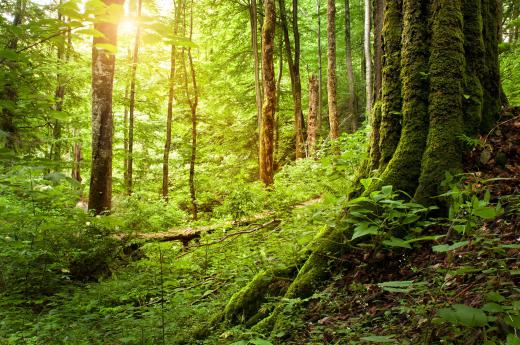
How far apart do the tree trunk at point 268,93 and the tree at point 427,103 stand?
28.5 feet

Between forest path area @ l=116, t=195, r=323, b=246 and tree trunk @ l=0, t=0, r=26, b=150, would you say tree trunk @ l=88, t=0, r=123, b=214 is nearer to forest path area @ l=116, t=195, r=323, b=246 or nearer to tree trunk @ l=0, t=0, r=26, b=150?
forest path area @ l=116, t=195, r=323, b=246

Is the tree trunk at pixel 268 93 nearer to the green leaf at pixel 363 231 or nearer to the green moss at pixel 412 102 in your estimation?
the green moss at pixel 412 102

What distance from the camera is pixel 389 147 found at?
3346mm

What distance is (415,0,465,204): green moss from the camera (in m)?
2.89

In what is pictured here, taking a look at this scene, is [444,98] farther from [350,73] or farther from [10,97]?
[350,73]

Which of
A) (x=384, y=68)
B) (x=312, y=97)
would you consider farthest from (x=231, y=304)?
(x=312, y=97)

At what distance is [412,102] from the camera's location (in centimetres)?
324

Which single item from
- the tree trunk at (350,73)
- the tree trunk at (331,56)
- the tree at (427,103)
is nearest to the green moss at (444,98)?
the tree at (427,103)

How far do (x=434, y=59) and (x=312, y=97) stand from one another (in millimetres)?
13323

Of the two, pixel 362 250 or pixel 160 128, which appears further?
pixel 160 128

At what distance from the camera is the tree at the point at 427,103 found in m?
2.96

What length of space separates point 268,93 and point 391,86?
8.90 m

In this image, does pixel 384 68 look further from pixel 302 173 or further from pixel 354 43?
pixel 354 43

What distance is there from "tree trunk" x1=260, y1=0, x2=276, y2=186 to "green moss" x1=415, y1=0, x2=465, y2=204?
355 inches
